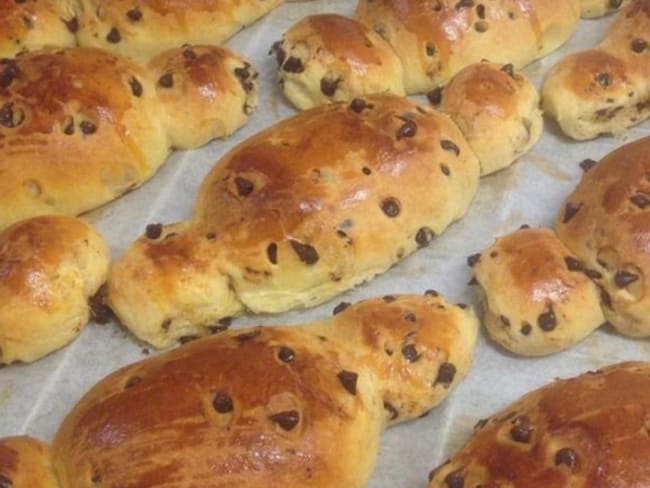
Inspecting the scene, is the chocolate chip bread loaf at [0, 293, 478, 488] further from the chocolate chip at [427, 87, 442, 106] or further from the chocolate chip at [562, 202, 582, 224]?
the chocolate chip at [427, 87, 442, 106]

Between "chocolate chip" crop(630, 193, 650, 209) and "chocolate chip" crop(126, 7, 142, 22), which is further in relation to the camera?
"chocolate chip" crop(126, 7, 142, 22)

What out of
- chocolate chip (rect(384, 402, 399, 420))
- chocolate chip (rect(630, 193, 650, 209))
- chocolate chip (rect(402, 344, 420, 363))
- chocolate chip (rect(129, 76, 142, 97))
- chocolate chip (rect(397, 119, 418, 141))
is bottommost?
chocolate chip (rect(384, 402, 399, 420))

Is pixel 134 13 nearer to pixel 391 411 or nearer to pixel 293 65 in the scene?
pixel 293 65

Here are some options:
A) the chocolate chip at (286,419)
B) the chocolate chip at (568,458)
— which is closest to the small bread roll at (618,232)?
the chocolate chip at (568,458)

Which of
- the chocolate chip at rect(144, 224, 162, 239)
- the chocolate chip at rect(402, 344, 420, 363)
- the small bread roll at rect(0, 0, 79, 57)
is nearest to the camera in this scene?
the chocolate chip at rect(402, 344, 420, 363)

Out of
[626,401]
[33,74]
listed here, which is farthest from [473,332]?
[33,74]

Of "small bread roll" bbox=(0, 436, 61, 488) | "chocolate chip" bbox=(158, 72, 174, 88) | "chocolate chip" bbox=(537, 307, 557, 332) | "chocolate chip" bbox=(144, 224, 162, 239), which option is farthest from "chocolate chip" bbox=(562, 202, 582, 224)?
"small bread roll" bbox=(0, 436, 61, 488)
